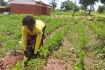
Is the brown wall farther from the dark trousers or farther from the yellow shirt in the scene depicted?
the yellow shirt

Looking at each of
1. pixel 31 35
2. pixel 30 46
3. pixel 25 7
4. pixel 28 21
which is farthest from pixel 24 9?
pixel 28 21

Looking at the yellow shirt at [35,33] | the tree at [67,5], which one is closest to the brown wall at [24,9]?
the yellow shirt at [35,33]

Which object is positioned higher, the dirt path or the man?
the man

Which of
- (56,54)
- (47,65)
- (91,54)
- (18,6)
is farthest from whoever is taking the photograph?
(18,6)

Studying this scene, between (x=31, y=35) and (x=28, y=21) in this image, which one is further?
(x=31, y=35)

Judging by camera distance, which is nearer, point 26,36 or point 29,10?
point 26,36

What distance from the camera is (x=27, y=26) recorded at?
5152 mm

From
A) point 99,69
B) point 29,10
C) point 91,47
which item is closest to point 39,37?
point 99,69

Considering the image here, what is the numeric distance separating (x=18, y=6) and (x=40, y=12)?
3.30 meters

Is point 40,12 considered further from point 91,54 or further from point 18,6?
point 91,54

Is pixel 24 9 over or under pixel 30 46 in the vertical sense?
under

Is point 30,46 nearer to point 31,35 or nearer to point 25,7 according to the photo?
point 31,35

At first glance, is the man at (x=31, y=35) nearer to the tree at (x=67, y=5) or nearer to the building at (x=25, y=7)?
the building at (x=25, y=7)

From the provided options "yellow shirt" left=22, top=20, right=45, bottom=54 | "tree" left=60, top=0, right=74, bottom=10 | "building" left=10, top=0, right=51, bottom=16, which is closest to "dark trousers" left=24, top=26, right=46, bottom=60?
"yellow shirt" left=22, top=20, right=45, bottom=54
